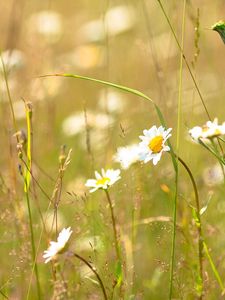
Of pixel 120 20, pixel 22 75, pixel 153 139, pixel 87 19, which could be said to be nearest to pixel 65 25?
pixel 87 19

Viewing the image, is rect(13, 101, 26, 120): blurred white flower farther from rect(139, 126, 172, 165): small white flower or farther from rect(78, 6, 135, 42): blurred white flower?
rect(139, 126, 172, 165): small white flower

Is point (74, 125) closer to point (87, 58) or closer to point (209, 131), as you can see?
point (87, 58)

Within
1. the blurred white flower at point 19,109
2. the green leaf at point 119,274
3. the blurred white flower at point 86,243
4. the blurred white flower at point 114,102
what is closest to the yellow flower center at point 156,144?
the green leaf at point 119,274

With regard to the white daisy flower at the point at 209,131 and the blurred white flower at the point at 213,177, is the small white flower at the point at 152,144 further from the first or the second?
the blurred white flower at the point at 213,177

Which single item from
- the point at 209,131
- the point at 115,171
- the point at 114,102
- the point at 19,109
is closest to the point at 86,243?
the point at 115,171

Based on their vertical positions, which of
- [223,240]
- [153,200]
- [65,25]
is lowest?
[223,240]

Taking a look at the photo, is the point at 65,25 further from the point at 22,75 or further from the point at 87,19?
the point at 22,75

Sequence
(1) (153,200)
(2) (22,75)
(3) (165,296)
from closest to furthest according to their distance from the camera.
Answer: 1. (3) (165,296)
2. (1) (153,200)
3. (2) (22,75)

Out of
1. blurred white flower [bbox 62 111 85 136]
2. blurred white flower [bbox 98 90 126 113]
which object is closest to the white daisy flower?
blurred white flower [bbox 62 111 85 136]
